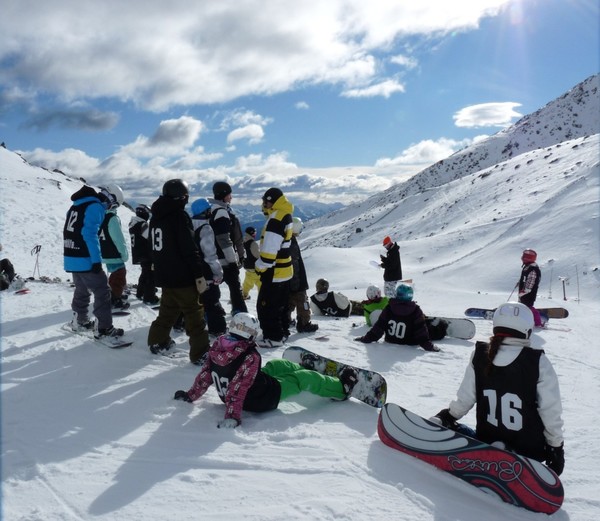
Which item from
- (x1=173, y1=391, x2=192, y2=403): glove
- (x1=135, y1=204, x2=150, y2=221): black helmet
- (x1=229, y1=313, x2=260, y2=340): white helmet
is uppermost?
(x1=135, y1=204, x2=150, y2=221): black helmet

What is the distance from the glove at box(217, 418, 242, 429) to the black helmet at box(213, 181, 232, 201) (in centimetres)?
423

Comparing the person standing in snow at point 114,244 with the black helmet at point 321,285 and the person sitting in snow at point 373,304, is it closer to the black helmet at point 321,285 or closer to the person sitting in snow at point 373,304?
the black helmet at point 321,285

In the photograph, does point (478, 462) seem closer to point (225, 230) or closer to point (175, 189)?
point (175, 189)

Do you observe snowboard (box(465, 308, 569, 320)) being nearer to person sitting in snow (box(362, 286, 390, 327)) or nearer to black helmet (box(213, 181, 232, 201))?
person sitting in snow (box(362, 286, 390, 327))

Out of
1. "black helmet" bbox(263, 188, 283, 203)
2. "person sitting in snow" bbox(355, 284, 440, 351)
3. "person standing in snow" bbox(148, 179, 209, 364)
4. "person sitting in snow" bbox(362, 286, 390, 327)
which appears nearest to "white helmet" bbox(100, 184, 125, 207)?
"person standing in snow" bbox(148, 179, 209, 364)

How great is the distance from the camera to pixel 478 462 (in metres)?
3.46

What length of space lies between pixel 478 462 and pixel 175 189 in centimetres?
452

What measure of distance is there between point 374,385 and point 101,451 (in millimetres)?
2788

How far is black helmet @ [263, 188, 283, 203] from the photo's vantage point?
681cm

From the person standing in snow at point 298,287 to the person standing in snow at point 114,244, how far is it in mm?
3080

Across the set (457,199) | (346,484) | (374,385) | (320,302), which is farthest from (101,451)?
(457,199)

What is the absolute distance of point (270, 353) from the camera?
6828 millimetres

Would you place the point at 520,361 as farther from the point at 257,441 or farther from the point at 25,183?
the point at 25,183

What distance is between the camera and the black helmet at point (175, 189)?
5.76 meters
